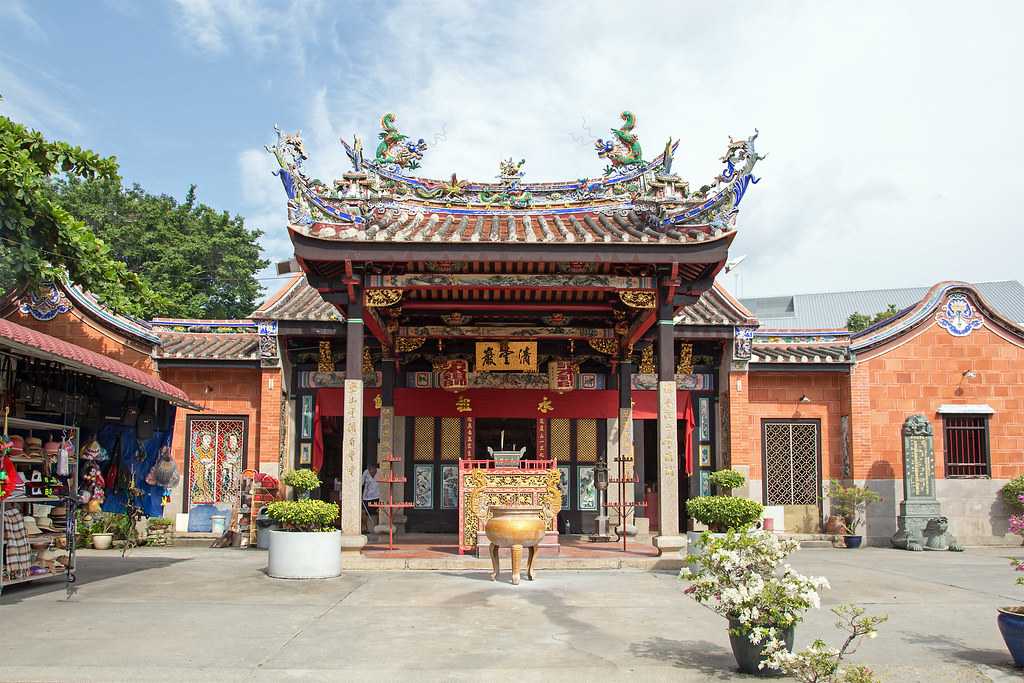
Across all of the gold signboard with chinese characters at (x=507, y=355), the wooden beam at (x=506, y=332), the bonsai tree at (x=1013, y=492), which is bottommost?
the bonsai tree at (x=1013, y=492)

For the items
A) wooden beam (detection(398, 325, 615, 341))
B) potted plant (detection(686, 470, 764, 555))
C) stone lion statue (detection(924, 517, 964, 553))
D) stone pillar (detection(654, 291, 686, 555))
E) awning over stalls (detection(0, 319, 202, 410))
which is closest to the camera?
awning over stalls (detection(0, 319, 202, 410))

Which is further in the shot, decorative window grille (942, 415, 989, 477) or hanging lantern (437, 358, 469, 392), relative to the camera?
decorative window grille (942, 415, 989, 477)

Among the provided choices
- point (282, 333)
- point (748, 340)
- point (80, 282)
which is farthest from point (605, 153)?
point (80, 282)

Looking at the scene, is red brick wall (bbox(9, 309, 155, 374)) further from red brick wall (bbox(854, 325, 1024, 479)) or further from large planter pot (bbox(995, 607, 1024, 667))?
large planter pot (bbox(995, 607, 1024, 667))

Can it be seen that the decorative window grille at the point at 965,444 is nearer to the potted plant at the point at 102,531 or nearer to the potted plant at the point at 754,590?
the potted plant at the point at 754,590

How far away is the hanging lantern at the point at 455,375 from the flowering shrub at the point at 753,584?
1013 centimetres

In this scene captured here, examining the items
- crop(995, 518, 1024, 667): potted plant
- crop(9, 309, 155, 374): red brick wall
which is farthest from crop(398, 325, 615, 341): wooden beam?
crop(995, 518, 1024, 667): potted plant

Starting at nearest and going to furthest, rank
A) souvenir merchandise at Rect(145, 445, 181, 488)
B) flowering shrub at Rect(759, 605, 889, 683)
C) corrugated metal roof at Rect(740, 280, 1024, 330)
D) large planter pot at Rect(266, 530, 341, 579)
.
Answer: flowering shrub at Rect(759, 605, 889, 683) < large planter pot at Rect(266, 530, 341, 579) < souvenir merchandise at Rect(145, 445, 181, 488) < corrugated metal roof at Rect(740, 280, 1024, 330)

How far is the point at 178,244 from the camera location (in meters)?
A: 28.1

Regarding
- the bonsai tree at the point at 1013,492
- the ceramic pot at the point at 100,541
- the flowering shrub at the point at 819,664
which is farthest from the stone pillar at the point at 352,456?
the bonsai tree at the point at 1013,492

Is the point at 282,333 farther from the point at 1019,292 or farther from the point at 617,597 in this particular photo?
the point at 1019,292

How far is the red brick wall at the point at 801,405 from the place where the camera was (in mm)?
17625

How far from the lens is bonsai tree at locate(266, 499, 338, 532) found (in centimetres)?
1133

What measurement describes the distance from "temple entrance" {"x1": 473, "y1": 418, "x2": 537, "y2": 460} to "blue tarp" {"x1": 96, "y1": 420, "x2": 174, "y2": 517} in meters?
6.18
